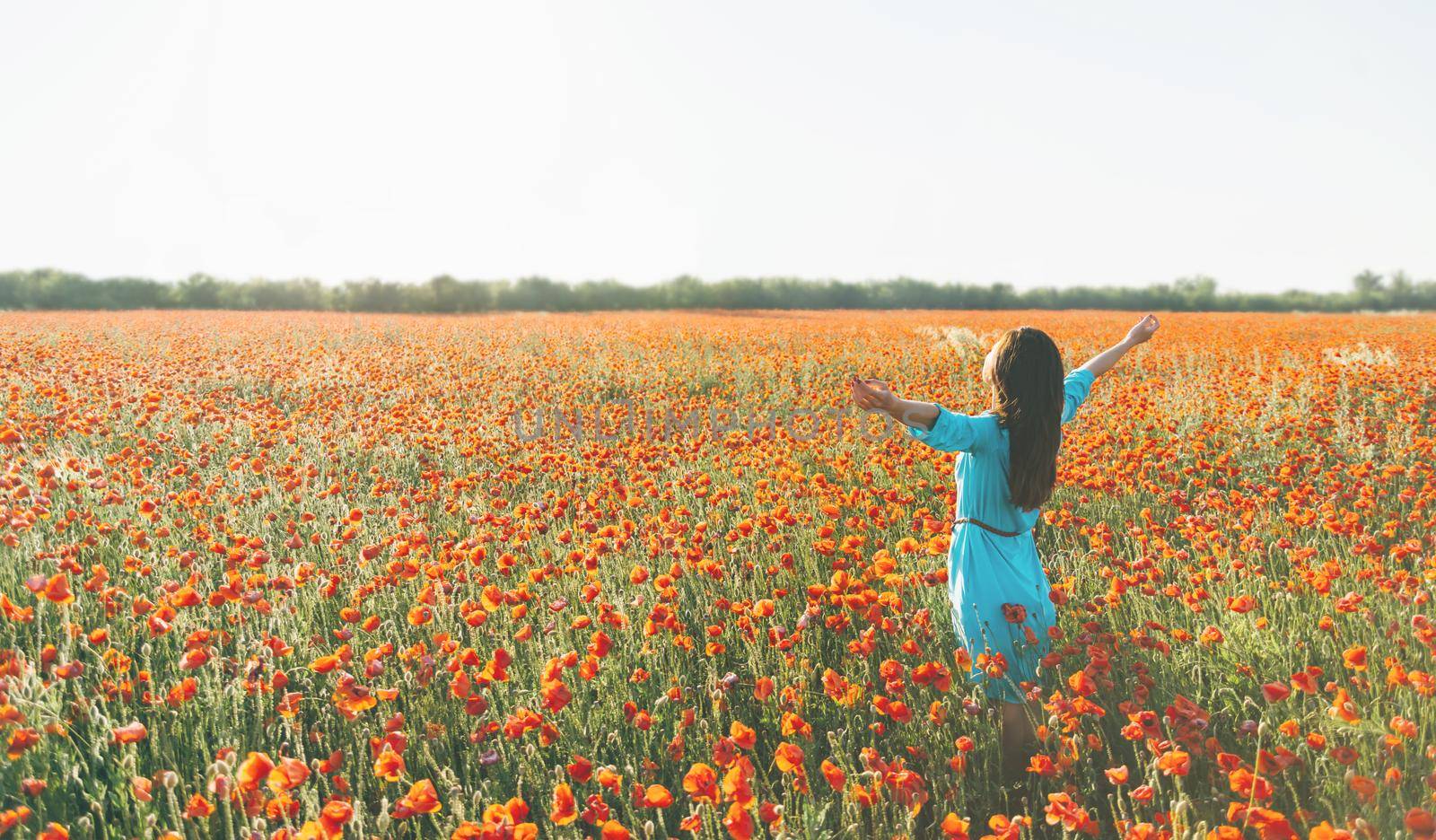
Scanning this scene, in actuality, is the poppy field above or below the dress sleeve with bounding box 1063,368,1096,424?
below

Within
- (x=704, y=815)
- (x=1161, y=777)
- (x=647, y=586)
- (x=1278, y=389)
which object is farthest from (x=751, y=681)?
(x=1278, y=389)

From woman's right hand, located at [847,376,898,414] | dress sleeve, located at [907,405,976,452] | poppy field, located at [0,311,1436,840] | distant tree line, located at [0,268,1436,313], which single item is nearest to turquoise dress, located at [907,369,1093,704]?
dress sleeve, located at [907,405,976,452]

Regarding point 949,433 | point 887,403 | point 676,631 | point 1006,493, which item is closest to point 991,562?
point 1006,493

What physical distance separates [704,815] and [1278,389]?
24.6 feet

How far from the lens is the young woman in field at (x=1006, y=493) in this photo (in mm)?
2619

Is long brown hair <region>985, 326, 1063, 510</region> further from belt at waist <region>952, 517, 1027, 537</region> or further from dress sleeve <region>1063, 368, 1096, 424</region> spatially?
dress sleeve <region>1063, 368, 1096, 424</region>

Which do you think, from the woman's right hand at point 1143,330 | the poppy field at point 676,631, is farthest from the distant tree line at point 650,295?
the woman's right hand at point 1143,330

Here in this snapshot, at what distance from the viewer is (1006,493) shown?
271 centimetres

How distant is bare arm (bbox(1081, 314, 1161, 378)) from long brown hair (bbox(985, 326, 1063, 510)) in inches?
30.2

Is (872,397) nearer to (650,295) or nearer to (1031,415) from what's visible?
(1031,415)

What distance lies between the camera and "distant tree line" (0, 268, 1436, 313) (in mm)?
40656

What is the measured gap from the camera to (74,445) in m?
5.44

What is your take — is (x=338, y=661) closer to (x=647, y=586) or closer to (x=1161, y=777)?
(x=647, y=586)

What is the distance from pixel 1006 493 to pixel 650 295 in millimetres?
48849
